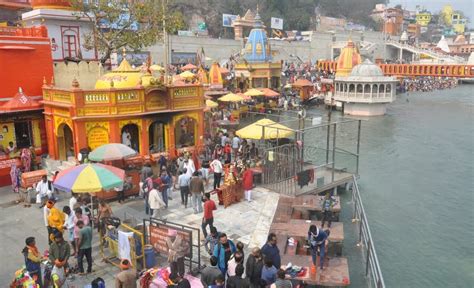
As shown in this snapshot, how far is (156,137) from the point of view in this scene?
1966 cm

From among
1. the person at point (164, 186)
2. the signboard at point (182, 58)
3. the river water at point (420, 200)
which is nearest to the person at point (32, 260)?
the person at point (164, 186)

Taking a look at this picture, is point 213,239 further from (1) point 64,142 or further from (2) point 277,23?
(2) point 277,23

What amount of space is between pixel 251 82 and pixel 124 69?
93.5 ft

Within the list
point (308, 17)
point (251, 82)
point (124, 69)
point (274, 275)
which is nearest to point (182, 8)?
point (308, 17)

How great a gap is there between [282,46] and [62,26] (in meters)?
55.4

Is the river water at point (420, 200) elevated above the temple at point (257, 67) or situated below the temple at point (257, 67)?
below

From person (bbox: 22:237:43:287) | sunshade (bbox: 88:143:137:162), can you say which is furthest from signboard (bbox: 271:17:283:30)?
person (bbox: 22:237:43:287)

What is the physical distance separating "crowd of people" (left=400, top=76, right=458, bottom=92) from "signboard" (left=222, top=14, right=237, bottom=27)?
34.2 m

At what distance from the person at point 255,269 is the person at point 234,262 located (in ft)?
0.65

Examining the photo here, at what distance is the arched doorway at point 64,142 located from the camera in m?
18.9

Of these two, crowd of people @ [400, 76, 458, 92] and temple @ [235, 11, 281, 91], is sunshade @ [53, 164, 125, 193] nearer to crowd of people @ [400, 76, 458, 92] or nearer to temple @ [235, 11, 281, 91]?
temple @ [235, 11, 281, 91]

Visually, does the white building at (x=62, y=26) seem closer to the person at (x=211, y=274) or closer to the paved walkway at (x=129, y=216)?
the paved walkway at (x=129, y=216)

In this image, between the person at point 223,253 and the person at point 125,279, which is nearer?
the person at point 125,279

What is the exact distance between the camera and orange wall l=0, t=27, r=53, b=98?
61.2 ft
